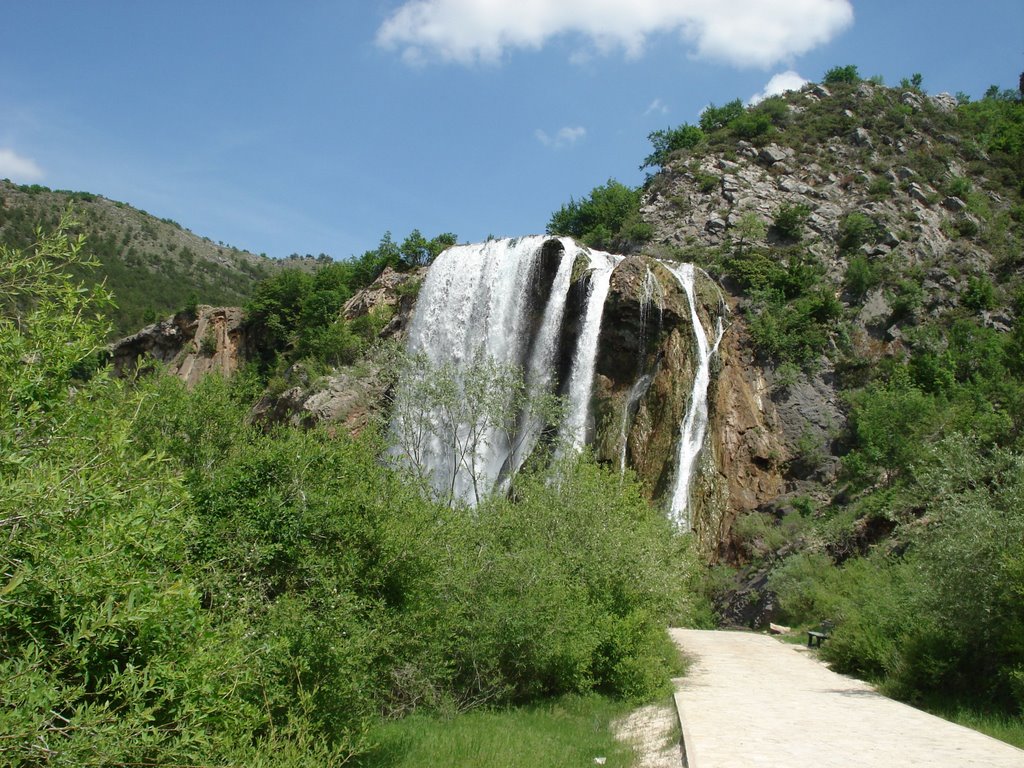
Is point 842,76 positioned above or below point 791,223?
above

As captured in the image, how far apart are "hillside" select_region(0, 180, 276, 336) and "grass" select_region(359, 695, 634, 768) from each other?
71.6 metres

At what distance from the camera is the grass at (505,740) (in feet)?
30.8

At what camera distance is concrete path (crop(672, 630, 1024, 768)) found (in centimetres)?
884

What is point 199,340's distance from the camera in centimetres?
5178

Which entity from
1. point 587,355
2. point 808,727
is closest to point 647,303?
point 587,355

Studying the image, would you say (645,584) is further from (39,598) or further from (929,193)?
(929,193)

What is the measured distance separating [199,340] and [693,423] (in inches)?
1411

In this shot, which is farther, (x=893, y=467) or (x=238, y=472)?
(x=893, y=467)

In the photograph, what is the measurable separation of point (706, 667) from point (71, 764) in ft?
51.1

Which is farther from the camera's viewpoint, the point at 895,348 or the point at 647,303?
the point at 895,348

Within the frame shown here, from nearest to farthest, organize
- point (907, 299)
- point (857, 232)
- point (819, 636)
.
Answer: point (819, 636) < point (907, 299) < point (857, 232)

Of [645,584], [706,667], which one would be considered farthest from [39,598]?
[706,667]

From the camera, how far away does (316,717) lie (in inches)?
309

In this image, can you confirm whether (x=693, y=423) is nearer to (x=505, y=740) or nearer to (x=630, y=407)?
(x=630, y=407)
